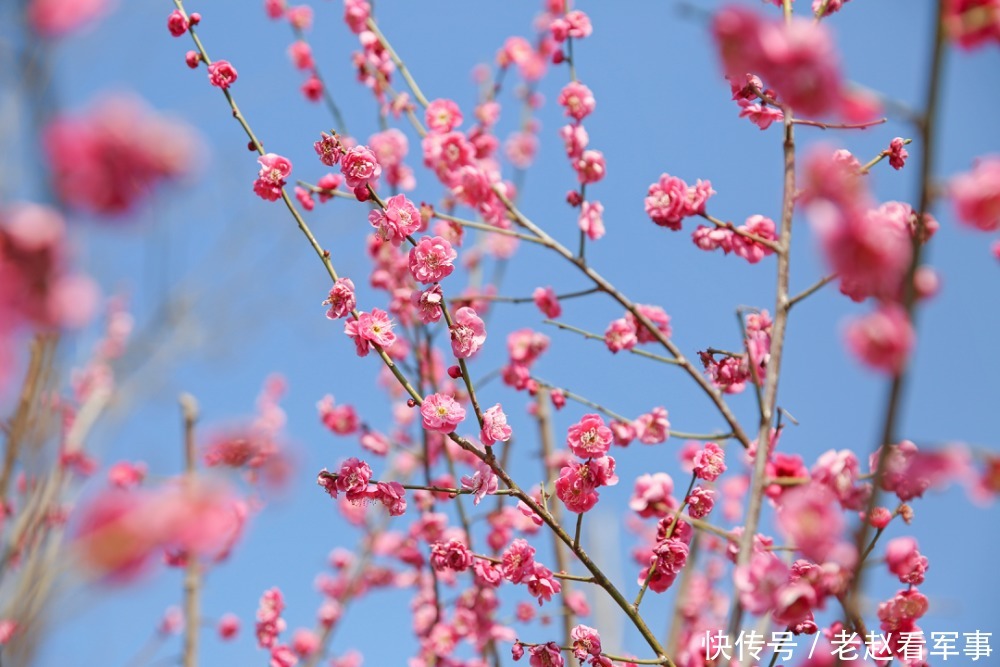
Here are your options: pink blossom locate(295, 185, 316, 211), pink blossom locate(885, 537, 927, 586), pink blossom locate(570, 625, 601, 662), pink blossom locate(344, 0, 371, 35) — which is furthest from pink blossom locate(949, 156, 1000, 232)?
pink blossom locate(344, 0, 371, 35)

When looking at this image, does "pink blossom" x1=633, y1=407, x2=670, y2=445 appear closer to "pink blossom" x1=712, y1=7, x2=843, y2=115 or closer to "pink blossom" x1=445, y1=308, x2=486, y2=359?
"pink blossom" x1=445, y1=308, x2=486, y2=359

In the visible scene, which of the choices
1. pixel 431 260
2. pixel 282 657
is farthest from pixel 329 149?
pixel 282 657

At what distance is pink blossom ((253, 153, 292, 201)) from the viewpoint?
2.23 meters

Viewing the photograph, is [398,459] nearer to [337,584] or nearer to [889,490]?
[337,584]

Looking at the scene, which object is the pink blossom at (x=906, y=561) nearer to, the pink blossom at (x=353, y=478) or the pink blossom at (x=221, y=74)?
the pink blossom at (x=353, y=478)

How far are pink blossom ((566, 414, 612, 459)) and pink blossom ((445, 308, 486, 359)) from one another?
0.35 m

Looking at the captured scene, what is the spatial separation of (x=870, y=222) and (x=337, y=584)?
4.35 m

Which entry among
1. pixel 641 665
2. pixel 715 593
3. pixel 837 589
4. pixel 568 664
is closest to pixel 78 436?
pixel 568 664

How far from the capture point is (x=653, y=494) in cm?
218

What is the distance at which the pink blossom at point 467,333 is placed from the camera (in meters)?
2.06

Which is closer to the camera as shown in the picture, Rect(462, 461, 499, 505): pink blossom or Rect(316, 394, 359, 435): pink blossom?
Rect(462, 461, 499, 505): pink blossom

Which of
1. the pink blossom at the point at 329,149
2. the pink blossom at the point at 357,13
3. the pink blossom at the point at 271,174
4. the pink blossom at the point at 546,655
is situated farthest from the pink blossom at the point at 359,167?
the pink blossom at the point at 357,13

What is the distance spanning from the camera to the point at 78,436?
3029mm

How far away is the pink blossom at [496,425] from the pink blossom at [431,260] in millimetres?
362
